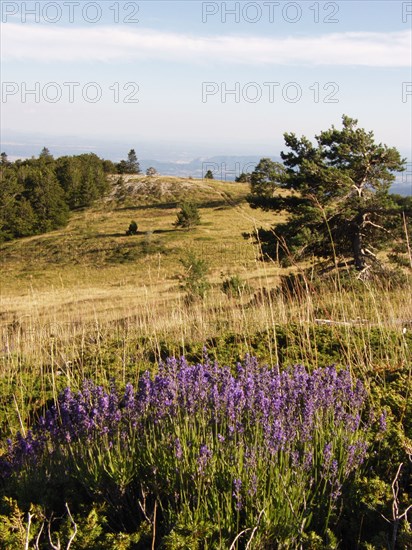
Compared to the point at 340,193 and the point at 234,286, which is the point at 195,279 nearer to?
the point at 234,286

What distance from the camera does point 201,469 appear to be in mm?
2377

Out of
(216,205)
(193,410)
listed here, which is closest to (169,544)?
(193,410)

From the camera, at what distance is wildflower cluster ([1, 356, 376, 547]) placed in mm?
2373

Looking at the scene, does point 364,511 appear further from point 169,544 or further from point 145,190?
point 145,190

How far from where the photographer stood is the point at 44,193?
2420 inches

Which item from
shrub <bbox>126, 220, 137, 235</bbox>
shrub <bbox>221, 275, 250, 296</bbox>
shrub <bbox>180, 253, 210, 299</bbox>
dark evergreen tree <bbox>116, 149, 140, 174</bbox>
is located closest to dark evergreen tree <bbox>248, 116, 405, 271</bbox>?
shrub <bbox>221, 275, 250, 296</bbox>

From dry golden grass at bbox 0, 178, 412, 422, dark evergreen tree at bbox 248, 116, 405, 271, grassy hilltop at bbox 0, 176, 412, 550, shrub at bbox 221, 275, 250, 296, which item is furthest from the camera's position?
dark evergreen tree at bbox 248, 116, 405, 271

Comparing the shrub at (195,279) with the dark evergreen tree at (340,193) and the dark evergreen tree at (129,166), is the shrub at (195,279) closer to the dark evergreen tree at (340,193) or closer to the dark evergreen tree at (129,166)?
the dark evergreen tree at (340,193)

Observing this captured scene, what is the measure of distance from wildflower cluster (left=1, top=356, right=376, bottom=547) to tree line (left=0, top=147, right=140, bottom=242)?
193 feet

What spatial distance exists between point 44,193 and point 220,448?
63.1 m

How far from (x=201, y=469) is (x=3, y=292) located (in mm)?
39774

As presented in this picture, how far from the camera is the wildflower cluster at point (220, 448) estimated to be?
2.37 meters

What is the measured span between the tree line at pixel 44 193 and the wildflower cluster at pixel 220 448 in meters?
58.9

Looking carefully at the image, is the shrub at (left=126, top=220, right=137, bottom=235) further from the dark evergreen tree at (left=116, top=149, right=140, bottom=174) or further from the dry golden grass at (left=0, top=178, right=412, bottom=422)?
the dark evergreen tree at (left=116, top=149, right=140, bottom=174)
